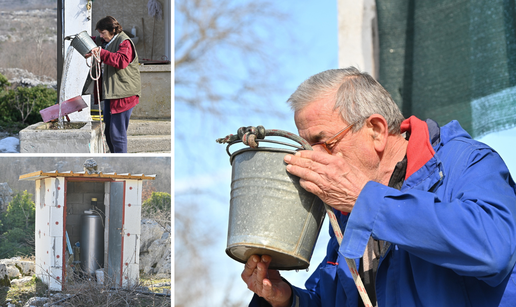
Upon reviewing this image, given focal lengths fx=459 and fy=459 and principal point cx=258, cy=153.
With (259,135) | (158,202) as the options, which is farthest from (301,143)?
(158,202)

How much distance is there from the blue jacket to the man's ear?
3.3 inches

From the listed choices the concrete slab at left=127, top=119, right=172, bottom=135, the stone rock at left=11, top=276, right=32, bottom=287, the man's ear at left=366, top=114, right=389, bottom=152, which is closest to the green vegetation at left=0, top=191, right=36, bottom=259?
the stone rock at left=11, top=276, right=32, bottom=287

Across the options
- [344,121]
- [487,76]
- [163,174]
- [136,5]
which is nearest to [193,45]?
[136,5]

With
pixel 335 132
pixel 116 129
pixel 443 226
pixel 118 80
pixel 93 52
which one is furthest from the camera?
pixel 118 80

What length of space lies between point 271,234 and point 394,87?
2859mm

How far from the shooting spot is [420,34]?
3.63 meters

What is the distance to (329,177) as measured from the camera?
116cm

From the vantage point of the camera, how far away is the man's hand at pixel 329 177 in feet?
3.75

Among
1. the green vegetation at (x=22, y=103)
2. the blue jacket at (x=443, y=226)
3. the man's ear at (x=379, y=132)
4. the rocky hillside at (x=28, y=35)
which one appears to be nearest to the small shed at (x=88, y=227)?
the green vegetation at (x=22, y=103)

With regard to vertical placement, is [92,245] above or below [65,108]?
below

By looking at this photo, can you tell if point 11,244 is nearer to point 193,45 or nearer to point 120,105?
point 120,105

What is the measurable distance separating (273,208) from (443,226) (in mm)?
436

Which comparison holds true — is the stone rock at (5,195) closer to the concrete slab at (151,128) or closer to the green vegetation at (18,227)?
the green vegetation at (18,227)

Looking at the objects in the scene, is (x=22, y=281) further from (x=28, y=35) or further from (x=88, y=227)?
(x=28, y=35)
